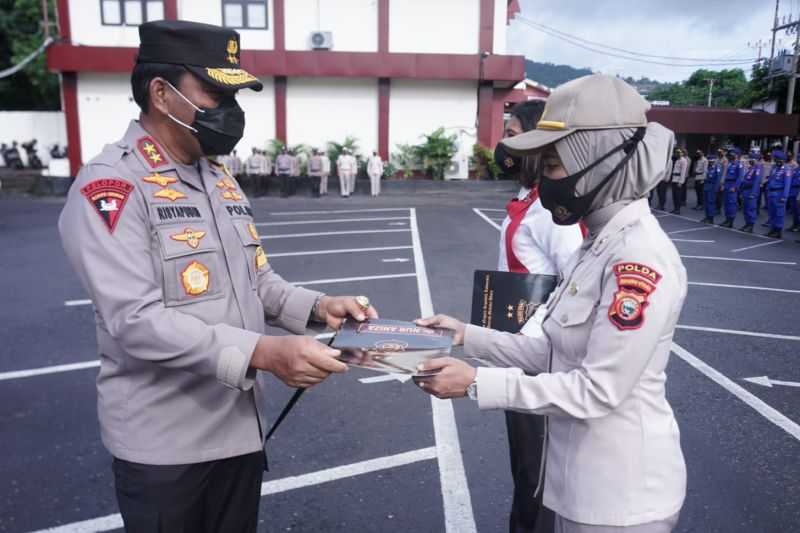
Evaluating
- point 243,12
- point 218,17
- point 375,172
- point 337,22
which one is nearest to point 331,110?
point 337,22

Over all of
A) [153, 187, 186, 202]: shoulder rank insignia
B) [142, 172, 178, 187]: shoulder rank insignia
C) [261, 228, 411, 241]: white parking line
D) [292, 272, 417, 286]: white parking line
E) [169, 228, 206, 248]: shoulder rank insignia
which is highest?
[142, 172, 178, 187]: shoulder rank insignia

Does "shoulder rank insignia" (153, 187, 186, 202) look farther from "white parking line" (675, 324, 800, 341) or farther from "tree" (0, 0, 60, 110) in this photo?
"tree" (0, 0, 60, 110)

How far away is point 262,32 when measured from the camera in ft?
80.9

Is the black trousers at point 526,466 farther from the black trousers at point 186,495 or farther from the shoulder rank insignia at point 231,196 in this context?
the shoulder rank insignia at point 231,196

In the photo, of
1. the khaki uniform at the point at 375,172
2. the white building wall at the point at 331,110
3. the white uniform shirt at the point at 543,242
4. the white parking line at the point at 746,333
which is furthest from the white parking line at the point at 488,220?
the white uniform shirt at the point at 543,242

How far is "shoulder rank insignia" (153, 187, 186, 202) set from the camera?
77.5 inches

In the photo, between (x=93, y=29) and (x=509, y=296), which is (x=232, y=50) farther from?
(x=93, y=29)

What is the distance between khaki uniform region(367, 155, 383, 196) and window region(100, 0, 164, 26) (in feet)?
31.9

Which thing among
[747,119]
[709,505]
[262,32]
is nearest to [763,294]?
[709,505]

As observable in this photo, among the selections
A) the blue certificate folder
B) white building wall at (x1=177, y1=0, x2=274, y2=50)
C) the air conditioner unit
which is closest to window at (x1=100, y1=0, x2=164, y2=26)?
white building wall at (x1=177, y1=0, x2=274, y2=50)

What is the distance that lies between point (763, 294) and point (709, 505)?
5921 mm

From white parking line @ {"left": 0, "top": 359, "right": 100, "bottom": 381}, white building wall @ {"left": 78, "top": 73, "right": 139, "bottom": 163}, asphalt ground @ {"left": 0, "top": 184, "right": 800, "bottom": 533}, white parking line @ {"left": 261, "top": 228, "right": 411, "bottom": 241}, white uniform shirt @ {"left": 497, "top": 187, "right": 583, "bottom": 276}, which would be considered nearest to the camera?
white uniform shirt @ {"left": 497, "top": 187, "right": 583, "bottom": 276}

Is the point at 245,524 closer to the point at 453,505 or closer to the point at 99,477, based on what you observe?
the point at 453,505

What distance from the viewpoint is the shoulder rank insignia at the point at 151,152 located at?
2023 millimetres
